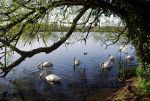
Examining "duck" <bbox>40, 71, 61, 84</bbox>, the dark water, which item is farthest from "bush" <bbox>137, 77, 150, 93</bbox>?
"duck" <bbox>40, 71, 61, 84</bbox>

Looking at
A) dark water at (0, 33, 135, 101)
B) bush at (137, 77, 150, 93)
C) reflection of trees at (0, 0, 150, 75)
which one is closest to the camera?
reflection of trees at (0, 0, 150, 75)

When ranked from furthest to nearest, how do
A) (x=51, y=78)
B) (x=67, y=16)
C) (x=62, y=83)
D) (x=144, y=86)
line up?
1. (x=51, y=78)
2. (x=62, y=83)
3. (x=144, y=86)
4. (x=67, y=16)

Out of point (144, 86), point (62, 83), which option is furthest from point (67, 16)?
point (62, 83)

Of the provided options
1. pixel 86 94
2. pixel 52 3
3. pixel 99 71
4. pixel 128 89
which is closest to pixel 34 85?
pixel 86 94

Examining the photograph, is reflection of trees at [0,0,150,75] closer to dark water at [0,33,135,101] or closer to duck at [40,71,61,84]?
dark water at [0,33,135,101]

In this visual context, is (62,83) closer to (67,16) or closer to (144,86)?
(144,86)

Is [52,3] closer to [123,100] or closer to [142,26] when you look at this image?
[142,26]

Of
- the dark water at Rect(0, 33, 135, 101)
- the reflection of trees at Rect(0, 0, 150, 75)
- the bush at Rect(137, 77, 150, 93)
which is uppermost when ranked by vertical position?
the reflection of trees at Rect(0, 0, 150, 75)

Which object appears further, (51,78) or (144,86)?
(51,78)

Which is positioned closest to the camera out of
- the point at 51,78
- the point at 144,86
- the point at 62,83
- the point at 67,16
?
the point at 67,16

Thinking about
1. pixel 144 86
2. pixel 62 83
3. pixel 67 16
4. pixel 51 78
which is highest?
pixel 67 16

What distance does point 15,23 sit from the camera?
9.91 metres

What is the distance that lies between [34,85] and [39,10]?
1928cm

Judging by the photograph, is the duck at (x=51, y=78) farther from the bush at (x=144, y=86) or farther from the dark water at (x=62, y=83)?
the bush at (x=144, y=86)
